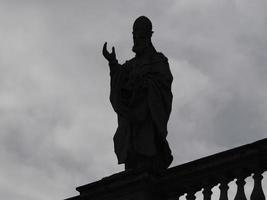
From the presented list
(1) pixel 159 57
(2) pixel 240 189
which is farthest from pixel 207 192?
(1) pixel 159 57

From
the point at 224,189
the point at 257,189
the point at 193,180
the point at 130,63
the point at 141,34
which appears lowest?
the point at 257,189

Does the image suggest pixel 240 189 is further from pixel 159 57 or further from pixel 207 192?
pixel 159 57

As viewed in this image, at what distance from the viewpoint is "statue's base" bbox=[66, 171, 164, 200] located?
16781 millimetres

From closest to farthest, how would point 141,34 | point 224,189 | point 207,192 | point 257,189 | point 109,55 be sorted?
point 257,189
point 224,189
point 207,192
point 109,55
point 141,34

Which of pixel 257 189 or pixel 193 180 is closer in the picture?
pixel 257 189

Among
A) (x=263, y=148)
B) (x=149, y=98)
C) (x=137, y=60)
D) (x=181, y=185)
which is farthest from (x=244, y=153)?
(x=137, y=60)

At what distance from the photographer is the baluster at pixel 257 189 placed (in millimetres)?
15320

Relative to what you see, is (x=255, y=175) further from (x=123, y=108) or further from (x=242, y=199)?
(x=123, y=108)

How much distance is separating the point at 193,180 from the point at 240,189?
93cm

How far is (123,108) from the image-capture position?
706 inches

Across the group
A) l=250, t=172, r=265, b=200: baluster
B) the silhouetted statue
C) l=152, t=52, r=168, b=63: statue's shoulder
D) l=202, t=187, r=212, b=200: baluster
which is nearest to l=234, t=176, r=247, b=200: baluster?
l=250, t=172, r=265, b=200: baluster

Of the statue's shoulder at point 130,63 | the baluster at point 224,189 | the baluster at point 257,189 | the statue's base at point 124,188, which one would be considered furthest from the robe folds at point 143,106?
the baluster at point 257,189

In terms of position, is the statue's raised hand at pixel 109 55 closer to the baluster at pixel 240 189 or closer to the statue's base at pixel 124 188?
the statue's base at pixel 124 188

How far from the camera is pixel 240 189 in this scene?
616 inches
